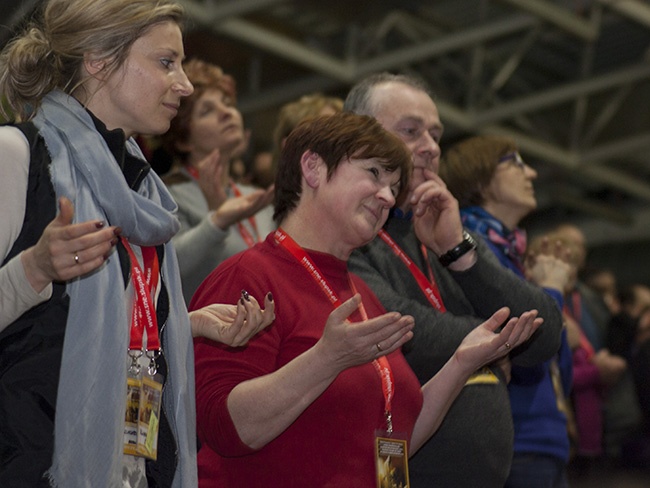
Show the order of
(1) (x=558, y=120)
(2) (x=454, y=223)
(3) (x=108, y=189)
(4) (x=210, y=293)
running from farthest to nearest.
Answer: (1) (x=558, y=120) < (2) (x=454, y=223) < (4) (x=210, y=293) < (3) (x=108, y=189)

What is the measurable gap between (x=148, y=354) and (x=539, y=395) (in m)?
1.44

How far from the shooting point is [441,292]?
9.53ft

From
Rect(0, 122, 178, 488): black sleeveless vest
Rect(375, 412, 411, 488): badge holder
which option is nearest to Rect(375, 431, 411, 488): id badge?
Rect(375, 412, 411, 488): badge holder

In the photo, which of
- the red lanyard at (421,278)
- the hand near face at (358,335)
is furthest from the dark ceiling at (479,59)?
the hand near face at (358,335)

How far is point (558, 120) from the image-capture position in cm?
1224

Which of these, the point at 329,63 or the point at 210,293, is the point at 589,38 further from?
the point at 210,293

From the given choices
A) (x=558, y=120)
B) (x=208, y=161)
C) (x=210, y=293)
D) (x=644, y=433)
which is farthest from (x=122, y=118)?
(x=558, y=120)

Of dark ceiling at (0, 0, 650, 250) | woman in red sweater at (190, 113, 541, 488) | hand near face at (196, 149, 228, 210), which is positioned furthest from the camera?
dark ceiling at (0, 0, 650, 250)

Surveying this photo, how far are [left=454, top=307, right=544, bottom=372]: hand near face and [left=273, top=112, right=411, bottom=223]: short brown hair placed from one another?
0.37m

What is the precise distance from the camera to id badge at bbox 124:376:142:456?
79.5 inches

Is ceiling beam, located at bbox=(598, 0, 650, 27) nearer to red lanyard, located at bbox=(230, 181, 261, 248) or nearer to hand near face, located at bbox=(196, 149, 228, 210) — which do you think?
red lanyard, located at bbox=(230, 181, 261, 248)

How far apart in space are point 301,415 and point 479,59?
27.2 ft

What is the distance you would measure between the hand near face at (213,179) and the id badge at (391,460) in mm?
1369

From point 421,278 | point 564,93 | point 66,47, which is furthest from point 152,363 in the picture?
point 564,93
